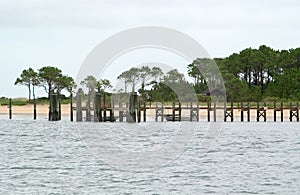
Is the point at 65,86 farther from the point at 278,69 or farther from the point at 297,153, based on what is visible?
the point at 297,153

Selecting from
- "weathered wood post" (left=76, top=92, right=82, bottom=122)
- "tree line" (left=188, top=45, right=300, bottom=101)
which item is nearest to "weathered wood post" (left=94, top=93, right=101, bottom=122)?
"weathered wood post" (left=76, top=92, right=82, bottom=122)

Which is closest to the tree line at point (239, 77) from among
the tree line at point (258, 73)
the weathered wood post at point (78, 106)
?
the tree line at point (258, 73)

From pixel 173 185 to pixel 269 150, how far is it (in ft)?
50.8

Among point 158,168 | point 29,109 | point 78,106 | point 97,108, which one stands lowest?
point 158,168

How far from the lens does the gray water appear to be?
28.2 meters

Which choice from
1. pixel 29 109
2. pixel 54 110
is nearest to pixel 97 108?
pixel 54 110

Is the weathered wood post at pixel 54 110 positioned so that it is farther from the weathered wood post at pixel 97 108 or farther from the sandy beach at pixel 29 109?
the sandy beach at pixel 29 109

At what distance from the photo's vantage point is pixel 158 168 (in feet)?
110

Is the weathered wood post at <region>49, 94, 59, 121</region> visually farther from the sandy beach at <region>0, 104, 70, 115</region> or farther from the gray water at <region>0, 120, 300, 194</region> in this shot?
the sandy beach at <region>0, 104, 70, 115</region>

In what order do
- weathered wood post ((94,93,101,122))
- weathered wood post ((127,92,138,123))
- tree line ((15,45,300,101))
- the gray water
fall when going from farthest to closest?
tree line ((15,45,300,101)) → weathered wood post ((94,93,101,122)) → weathered wood post ((127,92,138,123)) → the gray water

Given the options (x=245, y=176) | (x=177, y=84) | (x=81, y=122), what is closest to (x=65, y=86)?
(x=177, y=84)

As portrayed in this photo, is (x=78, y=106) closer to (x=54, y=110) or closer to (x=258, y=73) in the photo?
(x=54, y=110)

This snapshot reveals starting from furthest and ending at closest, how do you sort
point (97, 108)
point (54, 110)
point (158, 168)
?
point (54, 110) → point (97, 108) → point (158, 168)

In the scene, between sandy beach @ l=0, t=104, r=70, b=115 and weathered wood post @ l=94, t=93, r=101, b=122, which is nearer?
weathered wood post @ l=94, t=93, r=101, b=122
